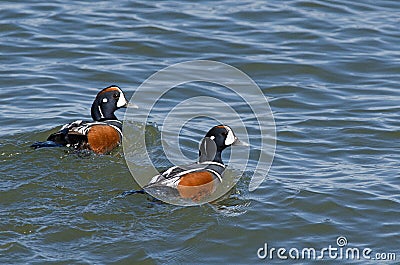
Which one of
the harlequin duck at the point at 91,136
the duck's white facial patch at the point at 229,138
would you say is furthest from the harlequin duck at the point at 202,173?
the harlequin duck at the point at 91,136

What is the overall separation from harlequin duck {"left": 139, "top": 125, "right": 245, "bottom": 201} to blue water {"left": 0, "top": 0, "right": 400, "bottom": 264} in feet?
0.71

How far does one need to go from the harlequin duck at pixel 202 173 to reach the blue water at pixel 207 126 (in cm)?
22

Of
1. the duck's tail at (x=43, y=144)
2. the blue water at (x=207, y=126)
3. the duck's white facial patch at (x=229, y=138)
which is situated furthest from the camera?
the duck's tail at (x=43, y=144)

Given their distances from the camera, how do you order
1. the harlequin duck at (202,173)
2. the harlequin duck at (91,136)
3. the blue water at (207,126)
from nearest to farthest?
the blue water at (207,126)
the harlequin duck at (202,173)
the harlequin duck at (91,136)

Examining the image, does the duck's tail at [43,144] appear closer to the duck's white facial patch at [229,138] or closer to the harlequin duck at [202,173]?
the harlequin duck at [202,173]

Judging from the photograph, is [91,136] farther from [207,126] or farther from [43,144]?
[207,126]

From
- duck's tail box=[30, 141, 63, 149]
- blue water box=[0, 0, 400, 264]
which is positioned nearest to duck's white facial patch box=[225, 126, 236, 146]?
blue water box=[0, 0, 400, 264]

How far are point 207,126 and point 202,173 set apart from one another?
9.31 feet

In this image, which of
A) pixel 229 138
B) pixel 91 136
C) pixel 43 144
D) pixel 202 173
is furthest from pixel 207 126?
pixel 202 173

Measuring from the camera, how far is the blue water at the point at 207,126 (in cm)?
923

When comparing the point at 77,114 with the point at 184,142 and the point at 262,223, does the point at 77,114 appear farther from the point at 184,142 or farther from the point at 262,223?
the point at 262,223

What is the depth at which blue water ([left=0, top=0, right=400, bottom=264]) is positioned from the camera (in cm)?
923

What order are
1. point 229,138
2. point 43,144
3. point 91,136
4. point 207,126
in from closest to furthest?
point 229,138 → point 43,144 → point 91,136 → point 207,126

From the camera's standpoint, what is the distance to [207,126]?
13.0m
